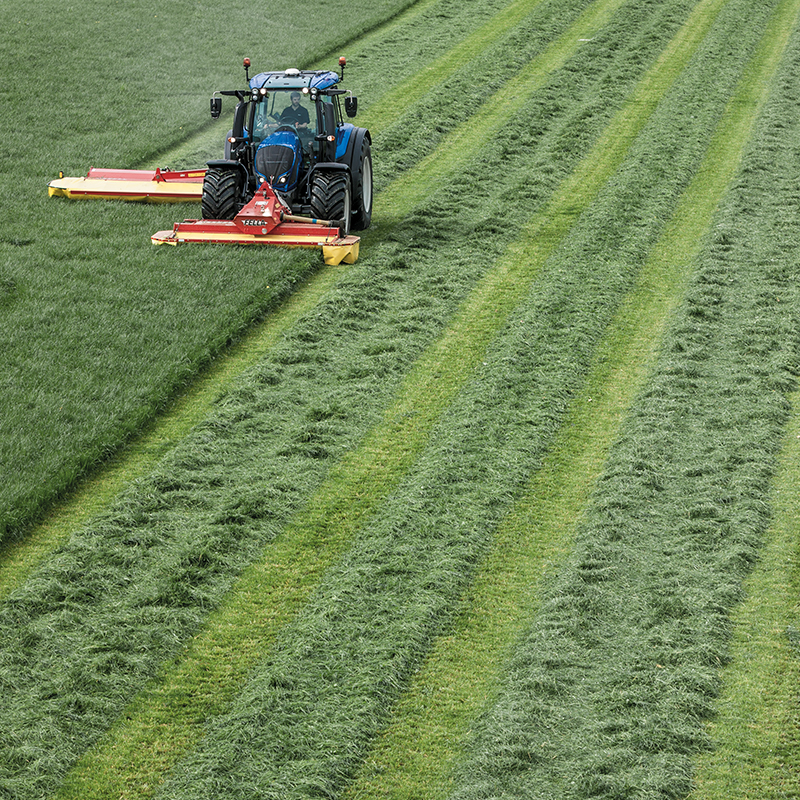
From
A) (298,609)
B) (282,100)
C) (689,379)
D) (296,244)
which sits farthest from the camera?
(282,100)

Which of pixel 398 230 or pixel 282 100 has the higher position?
pixel 282 100

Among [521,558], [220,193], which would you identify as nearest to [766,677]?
[521,558]

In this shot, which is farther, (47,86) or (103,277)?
(47,86)

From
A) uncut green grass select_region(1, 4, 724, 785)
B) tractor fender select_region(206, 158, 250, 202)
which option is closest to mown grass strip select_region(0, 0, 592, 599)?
uncut green grass select_region(1, 4, 724, 785)

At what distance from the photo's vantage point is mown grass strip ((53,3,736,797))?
6270mm

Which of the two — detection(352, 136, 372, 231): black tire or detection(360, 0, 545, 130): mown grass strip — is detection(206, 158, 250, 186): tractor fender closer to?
detection(352, 136, 372, 231): black tire

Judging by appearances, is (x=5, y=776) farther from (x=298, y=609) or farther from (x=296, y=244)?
(x=296, y=244)

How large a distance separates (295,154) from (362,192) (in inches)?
44.6

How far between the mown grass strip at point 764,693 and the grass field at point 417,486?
0.07 ft

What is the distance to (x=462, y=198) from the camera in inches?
640

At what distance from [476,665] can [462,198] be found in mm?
10287

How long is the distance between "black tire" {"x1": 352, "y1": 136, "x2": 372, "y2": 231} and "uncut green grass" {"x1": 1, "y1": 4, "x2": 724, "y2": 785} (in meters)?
3.50

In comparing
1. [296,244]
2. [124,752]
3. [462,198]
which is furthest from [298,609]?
[462,198]

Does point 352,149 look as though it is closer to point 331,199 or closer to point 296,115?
point 296,115
